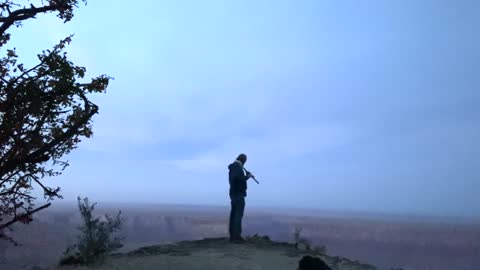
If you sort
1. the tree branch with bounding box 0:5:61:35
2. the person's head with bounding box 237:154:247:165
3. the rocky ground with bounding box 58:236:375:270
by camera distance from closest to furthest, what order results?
the tree branch with bounding box 0:5:61:35
the rocky ground with bounding box 58:236:375:270
the person's head with bounding box 237:154:247:165

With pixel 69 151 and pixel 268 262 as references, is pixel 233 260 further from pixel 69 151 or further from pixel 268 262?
pixel 69 151

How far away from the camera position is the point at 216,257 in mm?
12719

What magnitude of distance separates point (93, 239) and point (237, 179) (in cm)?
436

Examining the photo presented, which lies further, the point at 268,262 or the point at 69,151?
the point at 268,262

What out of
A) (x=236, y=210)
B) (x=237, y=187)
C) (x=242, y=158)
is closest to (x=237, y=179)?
(x=237, y=187)

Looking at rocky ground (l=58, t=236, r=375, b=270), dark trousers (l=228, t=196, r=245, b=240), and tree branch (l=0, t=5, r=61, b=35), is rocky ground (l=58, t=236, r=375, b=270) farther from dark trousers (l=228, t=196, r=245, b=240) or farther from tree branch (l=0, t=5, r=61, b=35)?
tree branch (l=0, t=5, r=61, b=35)

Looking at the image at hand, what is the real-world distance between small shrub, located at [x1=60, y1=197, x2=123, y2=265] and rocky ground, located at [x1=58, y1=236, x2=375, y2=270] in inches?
13.2

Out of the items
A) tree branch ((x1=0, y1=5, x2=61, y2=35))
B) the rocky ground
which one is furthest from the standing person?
tree branch ((x1=0, y1=5, x2=61, y2=35))

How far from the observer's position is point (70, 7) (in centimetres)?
734

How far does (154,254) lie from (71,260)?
2429 millimetres

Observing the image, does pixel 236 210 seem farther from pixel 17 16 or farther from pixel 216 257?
pixel 17 16

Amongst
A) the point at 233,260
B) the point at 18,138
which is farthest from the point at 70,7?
the point at 233,260

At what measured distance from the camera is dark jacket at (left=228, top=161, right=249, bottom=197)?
1472 centimetres

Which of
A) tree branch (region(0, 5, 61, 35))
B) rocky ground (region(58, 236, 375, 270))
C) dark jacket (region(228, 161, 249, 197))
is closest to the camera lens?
tree branch (region(0, 5, 61, 35))
